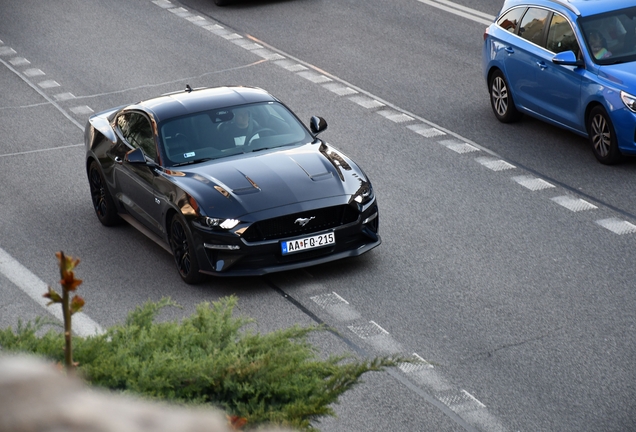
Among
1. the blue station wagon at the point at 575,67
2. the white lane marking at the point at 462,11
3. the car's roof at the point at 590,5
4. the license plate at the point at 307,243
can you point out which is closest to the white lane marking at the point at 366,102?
the blue station wagon at the point at 575,67

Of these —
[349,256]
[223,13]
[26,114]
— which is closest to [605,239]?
[349,256]

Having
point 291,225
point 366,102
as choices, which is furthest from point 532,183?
point 366,102

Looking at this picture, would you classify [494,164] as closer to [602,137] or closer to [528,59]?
[602,137]

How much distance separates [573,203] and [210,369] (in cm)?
797

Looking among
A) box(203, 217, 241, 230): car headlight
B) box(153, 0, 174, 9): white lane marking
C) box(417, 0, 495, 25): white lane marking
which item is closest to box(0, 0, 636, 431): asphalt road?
box(203, 217, 241, 230): car headlight

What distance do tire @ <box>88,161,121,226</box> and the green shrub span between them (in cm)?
676

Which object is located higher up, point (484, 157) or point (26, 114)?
point (484, 157)

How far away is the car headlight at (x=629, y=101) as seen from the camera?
12.3m

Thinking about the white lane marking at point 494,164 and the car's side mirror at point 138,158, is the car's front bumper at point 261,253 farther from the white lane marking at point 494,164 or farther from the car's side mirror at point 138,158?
the white lane marking at point 494,164

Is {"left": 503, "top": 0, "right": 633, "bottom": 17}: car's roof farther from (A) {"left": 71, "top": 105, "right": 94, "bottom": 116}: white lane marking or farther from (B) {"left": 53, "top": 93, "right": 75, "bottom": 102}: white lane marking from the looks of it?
(B) {"left": 53, "top": 93, "right": 75, "bottom": 102}: white lane marking

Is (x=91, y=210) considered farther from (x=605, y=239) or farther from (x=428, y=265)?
(x=605, y=239)

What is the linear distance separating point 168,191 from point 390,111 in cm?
639

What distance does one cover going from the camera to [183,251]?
10.0 metres

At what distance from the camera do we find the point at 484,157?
13531mm
